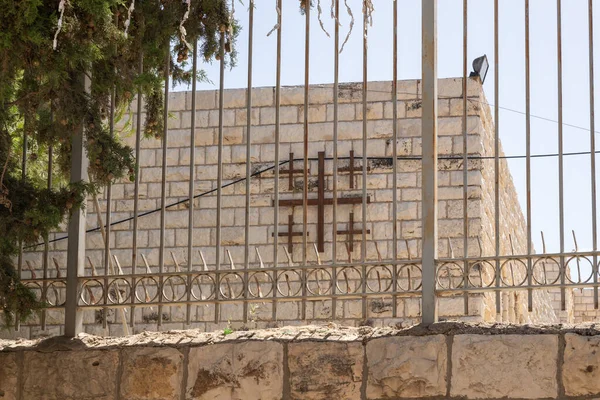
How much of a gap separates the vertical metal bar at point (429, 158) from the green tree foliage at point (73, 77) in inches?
46.5

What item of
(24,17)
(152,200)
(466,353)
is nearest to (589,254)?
(466,353)

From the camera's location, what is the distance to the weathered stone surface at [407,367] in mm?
4809

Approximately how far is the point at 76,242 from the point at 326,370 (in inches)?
64.9

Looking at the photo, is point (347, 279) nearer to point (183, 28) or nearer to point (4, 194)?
point (183, 28)

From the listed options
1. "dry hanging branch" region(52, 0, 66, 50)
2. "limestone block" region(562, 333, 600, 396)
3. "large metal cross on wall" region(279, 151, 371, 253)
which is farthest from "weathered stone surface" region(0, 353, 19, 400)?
"large metal cross on wall" region(279, 151, 371, 253)

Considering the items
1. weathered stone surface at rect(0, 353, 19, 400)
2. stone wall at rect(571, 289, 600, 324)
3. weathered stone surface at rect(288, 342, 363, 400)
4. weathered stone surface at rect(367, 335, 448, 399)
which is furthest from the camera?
stone wall at rect(571, 289, 600, 324)

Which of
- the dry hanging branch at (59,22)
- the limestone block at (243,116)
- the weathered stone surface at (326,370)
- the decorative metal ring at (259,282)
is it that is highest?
the limestone block at (243,116)

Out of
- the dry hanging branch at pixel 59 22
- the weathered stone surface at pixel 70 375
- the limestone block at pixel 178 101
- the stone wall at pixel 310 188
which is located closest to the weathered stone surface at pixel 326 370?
the weathered stone surface at pixel 70 375

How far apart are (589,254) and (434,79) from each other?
1132 millimetres

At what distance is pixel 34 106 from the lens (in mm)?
5586

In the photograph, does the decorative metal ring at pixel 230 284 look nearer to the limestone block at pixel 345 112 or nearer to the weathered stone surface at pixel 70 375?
the weathered stone surface at pixel 70 375

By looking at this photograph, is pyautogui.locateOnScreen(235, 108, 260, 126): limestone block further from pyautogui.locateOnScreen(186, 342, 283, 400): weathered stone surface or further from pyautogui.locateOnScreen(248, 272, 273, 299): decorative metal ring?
pyautogui.locateOnScreen(186, 342, 283, 400): weathered stone surface

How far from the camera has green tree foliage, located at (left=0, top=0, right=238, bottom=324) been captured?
16.9 feet

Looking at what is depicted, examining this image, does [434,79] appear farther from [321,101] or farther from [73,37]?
[321,101]
